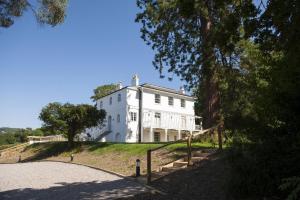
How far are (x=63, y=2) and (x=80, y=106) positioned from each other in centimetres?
1735

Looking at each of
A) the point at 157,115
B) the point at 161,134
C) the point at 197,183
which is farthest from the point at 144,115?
the point at 197,183

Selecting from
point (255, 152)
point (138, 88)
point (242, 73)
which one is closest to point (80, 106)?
point (138, 88)

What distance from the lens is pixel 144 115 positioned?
131ft

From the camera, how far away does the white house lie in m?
38.9

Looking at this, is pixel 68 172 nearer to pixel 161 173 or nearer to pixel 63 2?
pixel 161 173

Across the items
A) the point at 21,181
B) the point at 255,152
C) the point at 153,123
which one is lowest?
the point at 21,181

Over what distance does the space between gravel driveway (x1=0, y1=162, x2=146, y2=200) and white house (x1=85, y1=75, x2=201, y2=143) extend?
20940mm

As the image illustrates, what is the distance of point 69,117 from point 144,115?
12701 mm

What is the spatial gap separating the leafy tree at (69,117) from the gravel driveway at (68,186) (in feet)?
37.2

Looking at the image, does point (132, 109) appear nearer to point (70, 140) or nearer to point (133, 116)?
point (133, 116)

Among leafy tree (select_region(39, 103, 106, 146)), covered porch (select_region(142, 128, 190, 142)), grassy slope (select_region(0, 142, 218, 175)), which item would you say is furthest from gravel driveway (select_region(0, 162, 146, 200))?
covered porch (select_region(142, 128, 190, 142))

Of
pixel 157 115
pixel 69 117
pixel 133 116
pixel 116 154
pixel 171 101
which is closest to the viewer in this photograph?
pixel 116 154

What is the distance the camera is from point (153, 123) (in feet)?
129

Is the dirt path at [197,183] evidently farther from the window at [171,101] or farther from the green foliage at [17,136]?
the green foliage at [17,136]
